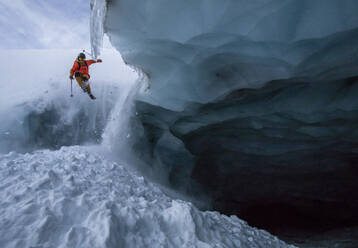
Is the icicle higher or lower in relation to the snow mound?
higher

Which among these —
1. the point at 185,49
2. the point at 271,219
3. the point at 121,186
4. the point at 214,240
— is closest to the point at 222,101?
the point at 185,49

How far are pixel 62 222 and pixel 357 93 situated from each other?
128 inches

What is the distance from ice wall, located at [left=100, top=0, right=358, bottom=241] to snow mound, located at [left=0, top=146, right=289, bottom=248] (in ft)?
5.30

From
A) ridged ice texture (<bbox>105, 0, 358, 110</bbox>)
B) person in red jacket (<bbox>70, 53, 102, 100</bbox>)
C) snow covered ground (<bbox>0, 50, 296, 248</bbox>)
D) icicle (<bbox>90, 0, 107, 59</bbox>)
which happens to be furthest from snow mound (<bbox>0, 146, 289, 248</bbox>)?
person in red jacket (<bbox>70, 53, 102, 100</bbox>)

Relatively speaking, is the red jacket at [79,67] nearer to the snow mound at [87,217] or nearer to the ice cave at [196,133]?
the ice cave at [196,133]

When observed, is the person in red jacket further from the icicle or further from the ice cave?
the icicle

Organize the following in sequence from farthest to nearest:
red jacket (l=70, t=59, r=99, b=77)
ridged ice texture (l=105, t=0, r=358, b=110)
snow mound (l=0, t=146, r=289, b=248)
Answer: red jacket (l=70, t=59, r=99, b=77) < ridged ice texture (l=105, t=0, r=358, b=110) < snow mound (l=0, t=146, r=289, b=248)

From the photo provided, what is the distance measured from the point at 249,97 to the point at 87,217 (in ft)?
7.91

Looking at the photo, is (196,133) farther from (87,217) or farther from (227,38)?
(87,217)

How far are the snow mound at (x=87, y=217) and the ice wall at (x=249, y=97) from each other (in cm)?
161

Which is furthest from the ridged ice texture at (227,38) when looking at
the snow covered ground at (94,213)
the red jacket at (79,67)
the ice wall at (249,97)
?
the red jacket at (79,67)

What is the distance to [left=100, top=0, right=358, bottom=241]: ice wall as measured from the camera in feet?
6.90

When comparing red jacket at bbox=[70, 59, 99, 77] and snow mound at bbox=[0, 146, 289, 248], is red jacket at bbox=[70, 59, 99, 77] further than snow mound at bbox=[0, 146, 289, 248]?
Yes

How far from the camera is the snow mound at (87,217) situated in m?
1.21
